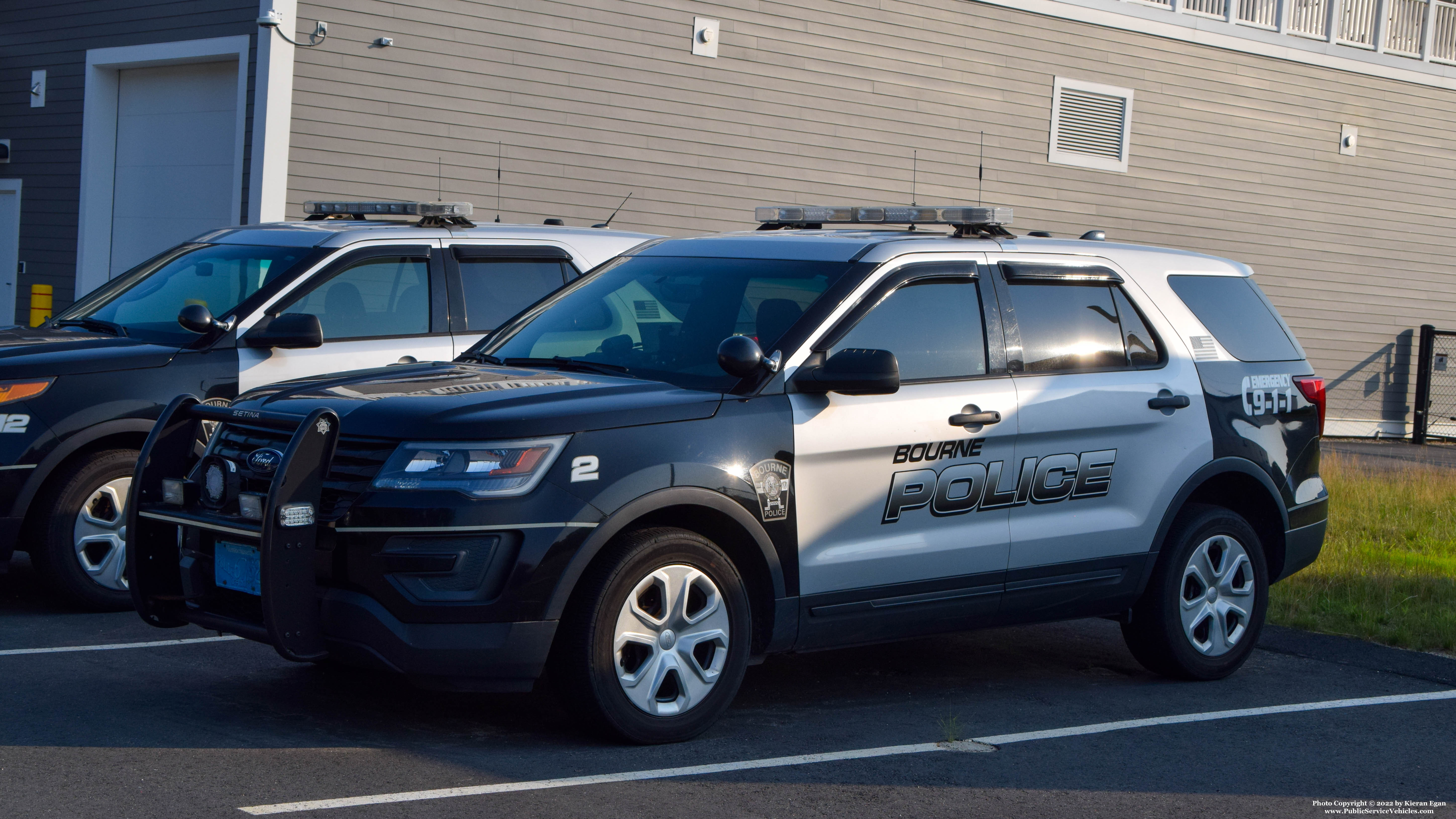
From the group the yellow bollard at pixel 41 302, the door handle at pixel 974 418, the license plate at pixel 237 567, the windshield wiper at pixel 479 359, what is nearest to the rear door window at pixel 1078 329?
the door handle at pixel 974 418

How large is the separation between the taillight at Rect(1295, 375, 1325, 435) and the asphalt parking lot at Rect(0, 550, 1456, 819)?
1.27 meters

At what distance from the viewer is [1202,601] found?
6836 millimetres

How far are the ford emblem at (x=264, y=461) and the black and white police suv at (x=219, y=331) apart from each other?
7.28 ft

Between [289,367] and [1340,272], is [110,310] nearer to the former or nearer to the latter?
[289,367]

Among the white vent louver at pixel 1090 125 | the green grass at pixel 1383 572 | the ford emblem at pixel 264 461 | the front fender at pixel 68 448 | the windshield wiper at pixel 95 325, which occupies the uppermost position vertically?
the white vent louver at pixel 1090 125

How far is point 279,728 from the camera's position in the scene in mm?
5391

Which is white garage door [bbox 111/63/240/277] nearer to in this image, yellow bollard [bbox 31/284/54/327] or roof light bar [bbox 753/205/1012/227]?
yellow bollard [bbox 31/284/54/327]

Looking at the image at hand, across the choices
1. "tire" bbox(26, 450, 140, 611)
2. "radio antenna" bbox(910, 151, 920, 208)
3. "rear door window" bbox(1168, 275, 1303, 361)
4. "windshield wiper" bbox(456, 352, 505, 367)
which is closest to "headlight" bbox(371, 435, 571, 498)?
"windshield wiper" bbox(456, 352, 505, 367)

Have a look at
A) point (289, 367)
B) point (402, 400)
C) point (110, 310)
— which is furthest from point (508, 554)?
point (110, 310)

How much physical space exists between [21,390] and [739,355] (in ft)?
12.2

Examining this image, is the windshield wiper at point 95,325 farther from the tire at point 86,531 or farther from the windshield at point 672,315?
Answer: the windshield at point 672,315

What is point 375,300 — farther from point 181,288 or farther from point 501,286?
point 181,288

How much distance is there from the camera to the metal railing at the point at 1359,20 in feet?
68.1

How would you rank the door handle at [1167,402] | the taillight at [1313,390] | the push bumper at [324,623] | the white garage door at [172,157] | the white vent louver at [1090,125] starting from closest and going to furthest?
the push bumper at [324,623], the door handle at [1167,402], the taillight at [1313,390], the white garage door at [172,157], the white vent louver at [1090,125]
